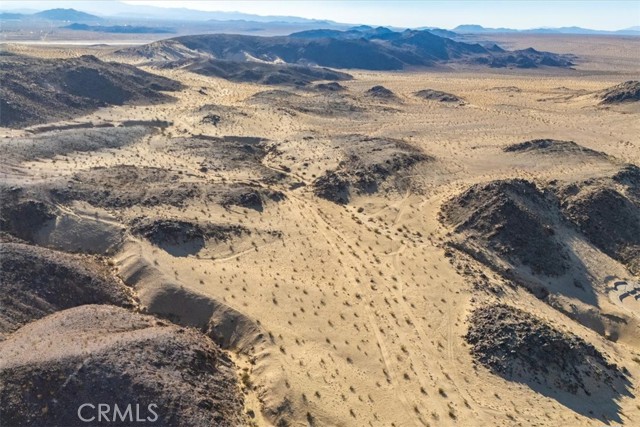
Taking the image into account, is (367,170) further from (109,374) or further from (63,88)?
(63,88)

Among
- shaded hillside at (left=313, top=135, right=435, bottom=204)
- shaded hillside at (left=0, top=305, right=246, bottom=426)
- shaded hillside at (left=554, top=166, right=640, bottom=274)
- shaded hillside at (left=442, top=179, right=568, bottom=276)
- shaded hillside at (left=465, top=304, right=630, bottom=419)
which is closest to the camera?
shaded hillside at (left=0, top=305, right=246, bottom=426)

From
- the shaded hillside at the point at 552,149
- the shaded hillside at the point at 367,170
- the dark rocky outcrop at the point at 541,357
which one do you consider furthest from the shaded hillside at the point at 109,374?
the shaded hillside at the point at 552,149

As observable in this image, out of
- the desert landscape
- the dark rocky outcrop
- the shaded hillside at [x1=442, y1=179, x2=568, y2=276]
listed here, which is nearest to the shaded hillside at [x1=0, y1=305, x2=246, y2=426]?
the desert landscape

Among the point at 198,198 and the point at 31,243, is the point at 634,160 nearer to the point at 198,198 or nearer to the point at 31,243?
the point at 198,198

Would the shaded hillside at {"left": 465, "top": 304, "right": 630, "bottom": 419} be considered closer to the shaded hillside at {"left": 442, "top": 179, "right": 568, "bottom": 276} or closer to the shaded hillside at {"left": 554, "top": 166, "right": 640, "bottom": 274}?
the shaded hillside at {"left": 442, "top": 179, "right": 568, "bottom": 276}

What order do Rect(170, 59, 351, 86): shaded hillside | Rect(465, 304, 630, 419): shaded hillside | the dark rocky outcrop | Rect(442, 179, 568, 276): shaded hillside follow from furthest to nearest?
Rect(170, 59, 351, 86): shaded hillside → Rect(442, 179, 568, 276): shaded hillside → the dark rocky outcrop → Rect(465, 304, 630, 419): shaded hillside

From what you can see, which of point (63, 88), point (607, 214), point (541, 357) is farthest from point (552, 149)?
point (63, 88)
